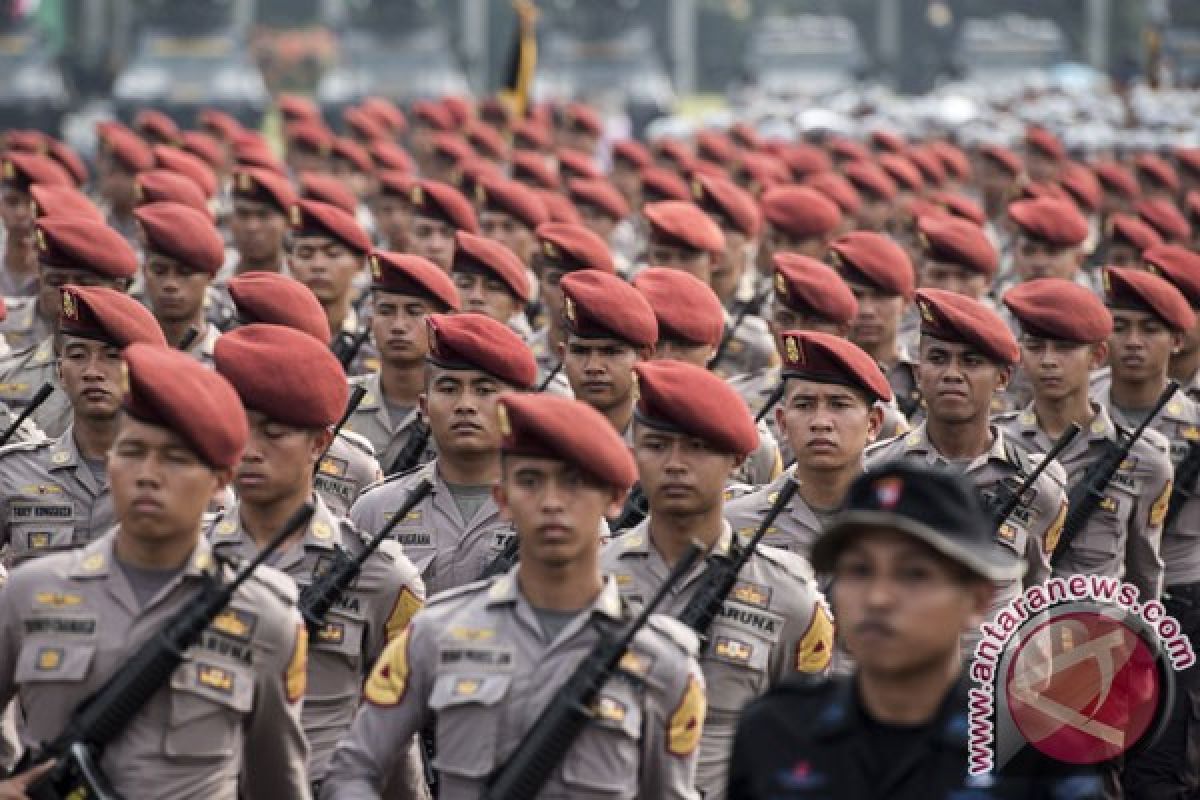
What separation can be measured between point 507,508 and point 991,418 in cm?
456

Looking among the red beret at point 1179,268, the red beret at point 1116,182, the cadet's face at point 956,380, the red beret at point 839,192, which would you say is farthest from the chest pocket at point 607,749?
the red beret at point 1116,182

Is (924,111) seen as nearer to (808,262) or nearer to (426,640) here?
(808,262)

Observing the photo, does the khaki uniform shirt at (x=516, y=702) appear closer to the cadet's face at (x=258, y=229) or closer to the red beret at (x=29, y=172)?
the cadet's face at (x=258, y=229)

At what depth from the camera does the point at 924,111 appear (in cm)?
3459

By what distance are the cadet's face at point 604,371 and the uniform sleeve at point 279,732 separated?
11.2 feet

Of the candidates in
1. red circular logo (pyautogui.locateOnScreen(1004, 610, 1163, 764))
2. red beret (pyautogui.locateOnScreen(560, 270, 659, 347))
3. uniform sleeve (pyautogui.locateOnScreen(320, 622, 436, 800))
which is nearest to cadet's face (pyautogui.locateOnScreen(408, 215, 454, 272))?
red beret (pyautogui.locateOnScreen(560, 270, 659, 347))

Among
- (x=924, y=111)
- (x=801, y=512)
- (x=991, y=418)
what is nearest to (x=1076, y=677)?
(x=801, y=512)

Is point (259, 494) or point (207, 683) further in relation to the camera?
point (259, 494)

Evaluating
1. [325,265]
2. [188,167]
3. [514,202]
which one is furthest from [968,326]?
[188,167]

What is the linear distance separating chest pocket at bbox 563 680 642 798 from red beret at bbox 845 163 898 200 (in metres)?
13.3

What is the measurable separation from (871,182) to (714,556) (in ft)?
39.2

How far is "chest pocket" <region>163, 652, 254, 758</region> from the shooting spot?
235 inches

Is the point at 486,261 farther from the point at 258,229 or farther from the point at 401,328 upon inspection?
the point at 258,229

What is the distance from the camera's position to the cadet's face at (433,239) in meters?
14.2
